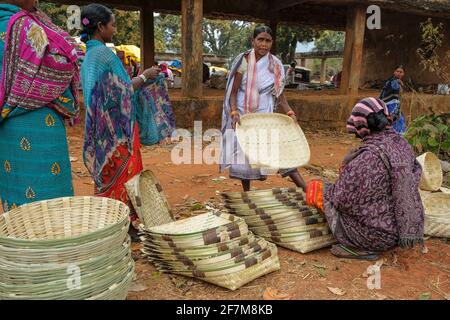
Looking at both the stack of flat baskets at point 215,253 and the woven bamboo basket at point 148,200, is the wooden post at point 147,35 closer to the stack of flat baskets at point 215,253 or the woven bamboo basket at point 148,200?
the woven bamboo basket at point 148,200

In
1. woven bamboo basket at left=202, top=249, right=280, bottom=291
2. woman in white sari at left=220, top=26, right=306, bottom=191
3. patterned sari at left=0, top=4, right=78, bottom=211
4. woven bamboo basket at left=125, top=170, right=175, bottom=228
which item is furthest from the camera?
woman in white sari at left=220, top=26, right=306, bottom=191

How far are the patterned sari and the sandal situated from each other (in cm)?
193

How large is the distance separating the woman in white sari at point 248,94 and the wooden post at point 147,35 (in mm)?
6968

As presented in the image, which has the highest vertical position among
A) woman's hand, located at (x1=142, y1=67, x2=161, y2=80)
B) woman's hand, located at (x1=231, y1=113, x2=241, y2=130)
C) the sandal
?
woman's hand, located at (x1=142, y1=67, x2=161, y2=80)

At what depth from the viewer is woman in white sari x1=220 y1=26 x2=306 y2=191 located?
374 cm

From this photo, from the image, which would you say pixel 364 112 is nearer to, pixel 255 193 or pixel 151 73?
pixel 255 193

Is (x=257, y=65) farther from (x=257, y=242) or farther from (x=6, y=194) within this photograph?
(x=6, y=194)

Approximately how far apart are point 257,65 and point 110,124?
63.2 inches

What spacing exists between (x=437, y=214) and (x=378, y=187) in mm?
1117

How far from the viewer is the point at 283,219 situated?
116 inches

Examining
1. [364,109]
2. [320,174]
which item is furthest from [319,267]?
[320,174]

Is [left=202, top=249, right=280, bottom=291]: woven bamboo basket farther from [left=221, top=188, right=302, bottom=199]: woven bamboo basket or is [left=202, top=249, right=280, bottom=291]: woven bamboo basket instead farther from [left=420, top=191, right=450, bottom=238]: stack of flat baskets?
[left=420, top=191, right=450, bottom=238]: stack of flat baskets

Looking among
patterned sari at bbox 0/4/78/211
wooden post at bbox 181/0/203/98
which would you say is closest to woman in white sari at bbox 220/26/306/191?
patterned sari at bbox 0/4/78/211

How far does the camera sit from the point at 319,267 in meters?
2.77
